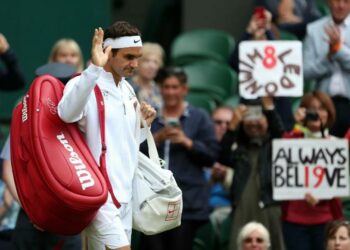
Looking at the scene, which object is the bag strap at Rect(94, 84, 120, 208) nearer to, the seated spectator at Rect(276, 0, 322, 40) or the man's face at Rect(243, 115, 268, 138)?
the man's face at Rect(243, 115, 268, 138)

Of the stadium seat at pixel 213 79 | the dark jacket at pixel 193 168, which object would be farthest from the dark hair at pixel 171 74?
the stadium seat at pixel 213 79

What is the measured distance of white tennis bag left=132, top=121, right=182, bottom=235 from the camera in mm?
9055

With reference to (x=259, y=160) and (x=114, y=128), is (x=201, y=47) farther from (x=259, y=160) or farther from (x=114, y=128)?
(x=114, y=128)

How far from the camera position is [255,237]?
10945mm

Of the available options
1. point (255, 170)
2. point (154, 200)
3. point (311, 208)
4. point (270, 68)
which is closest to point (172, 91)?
point (270, 68)

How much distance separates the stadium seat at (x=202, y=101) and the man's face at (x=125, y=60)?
15.4 feet

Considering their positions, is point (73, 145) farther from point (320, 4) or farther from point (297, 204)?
point (320, 4)

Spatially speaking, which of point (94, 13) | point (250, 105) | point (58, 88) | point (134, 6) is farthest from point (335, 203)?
point (134, 6)

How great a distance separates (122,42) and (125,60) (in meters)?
0.11

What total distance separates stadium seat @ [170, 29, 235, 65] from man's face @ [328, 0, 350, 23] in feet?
7.69

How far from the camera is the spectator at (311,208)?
442 inches

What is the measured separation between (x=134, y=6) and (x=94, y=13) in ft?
5.43

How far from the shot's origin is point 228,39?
1456cm

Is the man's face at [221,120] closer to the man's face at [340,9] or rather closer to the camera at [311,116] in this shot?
the man's face at [340,9]
